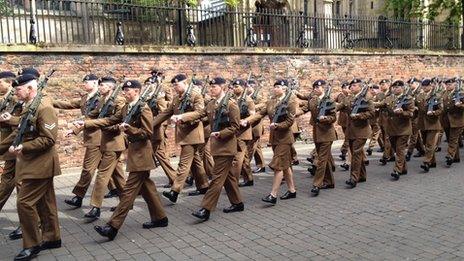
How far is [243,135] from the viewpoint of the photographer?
9344 millimetres

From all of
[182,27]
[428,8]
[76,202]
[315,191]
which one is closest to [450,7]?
[428,8]

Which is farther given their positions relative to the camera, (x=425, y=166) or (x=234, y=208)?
(x=425, y=166)

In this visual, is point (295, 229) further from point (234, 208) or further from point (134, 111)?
point (134, 111)

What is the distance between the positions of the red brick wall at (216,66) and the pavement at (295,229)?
2860 millimetres

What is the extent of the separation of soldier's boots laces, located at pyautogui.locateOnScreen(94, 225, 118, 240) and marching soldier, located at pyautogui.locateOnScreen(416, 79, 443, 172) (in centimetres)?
691

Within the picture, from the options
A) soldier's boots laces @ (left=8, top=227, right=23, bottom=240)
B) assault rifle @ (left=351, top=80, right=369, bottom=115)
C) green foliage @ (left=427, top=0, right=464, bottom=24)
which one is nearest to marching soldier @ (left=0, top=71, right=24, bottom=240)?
soldier's boots laces @ (left=8, top=227, right=23, bottom=240)

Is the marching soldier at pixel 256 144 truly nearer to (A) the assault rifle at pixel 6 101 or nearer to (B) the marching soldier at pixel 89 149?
(B) the marching soldier at pixel 89 149

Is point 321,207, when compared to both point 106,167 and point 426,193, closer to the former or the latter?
point 426,193

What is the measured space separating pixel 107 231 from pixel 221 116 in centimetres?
215

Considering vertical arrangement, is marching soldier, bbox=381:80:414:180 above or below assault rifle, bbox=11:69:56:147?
below

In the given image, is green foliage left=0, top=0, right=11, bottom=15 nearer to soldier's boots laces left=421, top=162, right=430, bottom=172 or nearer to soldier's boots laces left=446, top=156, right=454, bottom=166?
soldier's boots laces left=421, top=162, right=430, bottom=172

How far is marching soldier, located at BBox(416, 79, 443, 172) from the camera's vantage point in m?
10.9

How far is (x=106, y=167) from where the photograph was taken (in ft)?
24.6

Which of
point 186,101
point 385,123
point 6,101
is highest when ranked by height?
point 6,101
